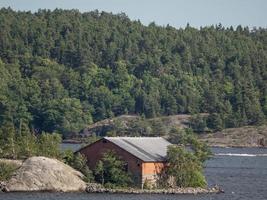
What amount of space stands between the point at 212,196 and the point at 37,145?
1571 centimetres

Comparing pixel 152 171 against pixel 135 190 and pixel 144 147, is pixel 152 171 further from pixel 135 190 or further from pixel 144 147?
pixel 144 147

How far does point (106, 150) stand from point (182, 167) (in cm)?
598

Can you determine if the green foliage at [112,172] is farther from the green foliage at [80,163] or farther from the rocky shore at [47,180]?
the rocky shore at [47,180]

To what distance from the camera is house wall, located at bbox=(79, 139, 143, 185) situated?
265 ft

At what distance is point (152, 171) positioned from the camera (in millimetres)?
81125

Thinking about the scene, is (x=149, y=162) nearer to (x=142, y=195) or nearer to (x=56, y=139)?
(x=142, y=195)

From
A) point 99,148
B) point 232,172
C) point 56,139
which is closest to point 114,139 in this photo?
point 99,148

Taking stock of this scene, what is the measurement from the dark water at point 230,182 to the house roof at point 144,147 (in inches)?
181

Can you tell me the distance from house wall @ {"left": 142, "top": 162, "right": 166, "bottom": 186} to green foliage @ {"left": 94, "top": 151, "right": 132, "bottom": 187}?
4.09 ft

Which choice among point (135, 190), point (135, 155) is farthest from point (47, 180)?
point (135, 155)

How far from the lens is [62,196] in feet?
246

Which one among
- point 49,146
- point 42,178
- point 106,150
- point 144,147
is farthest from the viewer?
point 49,146

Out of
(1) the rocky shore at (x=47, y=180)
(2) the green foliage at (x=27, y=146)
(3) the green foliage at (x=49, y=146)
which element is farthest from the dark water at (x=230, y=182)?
(2) the green foliage at (x=27, y=146)

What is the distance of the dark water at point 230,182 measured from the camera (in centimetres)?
7531
